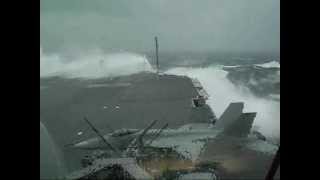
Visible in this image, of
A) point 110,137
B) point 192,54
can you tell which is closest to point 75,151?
point 110,137

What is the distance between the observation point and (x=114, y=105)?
2021 mm

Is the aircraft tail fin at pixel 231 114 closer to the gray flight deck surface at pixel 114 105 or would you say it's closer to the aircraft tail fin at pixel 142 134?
the gray flight deck surface at pixel 114 105

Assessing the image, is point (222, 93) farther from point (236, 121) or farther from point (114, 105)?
point (114, 105)

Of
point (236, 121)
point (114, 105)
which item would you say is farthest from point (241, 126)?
point (114, 105)

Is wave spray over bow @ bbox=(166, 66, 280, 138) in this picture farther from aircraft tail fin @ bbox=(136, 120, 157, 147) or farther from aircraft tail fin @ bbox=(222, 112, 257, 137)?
aircraft tail fin @ bbox=(136, 120, 157, 147)

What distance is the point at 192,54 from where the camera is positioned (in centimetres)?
192

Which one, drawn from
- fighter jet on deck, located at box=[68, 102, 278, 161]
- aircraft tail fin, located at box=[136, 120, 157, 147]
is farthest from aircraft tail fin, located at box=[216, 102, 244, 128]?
aircraft tail fin, located at box=[136, 120, 157, 147]

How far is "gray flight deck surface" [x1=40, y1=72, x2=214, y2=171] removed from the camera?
1896 mm

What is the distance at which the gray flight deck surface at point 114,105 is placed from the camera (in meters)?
1.90

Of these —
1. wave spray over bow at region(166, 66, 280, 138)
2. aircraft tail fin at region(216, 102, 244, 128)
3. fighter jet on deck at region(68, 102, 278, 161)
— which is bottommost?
fighter jet on deck at region(68, 102, 278, 161)
